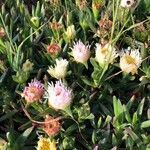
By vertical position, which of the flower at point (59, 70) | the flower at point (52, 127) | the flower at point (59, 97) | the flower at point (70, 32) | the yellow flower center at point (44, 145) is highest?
the flower at point (70, 32)

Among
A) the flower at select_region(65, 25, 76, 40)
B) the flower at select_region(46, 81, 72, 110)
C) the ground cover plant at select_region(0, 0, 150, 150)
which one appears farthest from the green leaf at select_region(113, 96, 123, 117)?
the flower at select_region(65, 25, 76, 40)

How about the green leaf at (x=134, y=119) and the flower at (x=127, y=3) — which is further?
the flower at (x=127, y=3)

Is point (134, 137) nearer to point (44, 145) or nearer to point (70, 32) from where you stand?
point (44, 145)

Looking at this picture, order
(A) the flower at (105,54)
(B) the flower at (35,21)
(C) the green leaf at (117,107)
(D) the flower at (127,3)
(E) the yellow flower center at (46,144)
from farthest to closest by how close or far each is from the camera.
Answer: (B) the flower at (35,21) → (D) the flower at (127,3) → (A) the flower at (105,54) → (C) the green leaf at (117,107) → (E) the yellow flower center at (46,144)

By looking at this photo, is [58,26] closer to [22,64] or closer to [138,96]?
[22,64]

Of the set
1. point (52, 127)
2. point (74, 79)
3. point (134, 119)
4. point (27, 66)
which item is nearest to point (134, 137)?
point (134, 119)

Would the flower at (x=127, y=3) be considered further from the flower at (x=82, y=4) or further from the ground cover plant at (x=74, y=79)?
the flower at (x=82, y=4)

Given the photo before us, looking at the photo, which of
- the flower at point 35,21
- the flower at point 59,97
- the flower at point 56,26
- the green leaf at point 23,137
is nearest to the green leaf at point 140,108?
the flower at point 59,97
